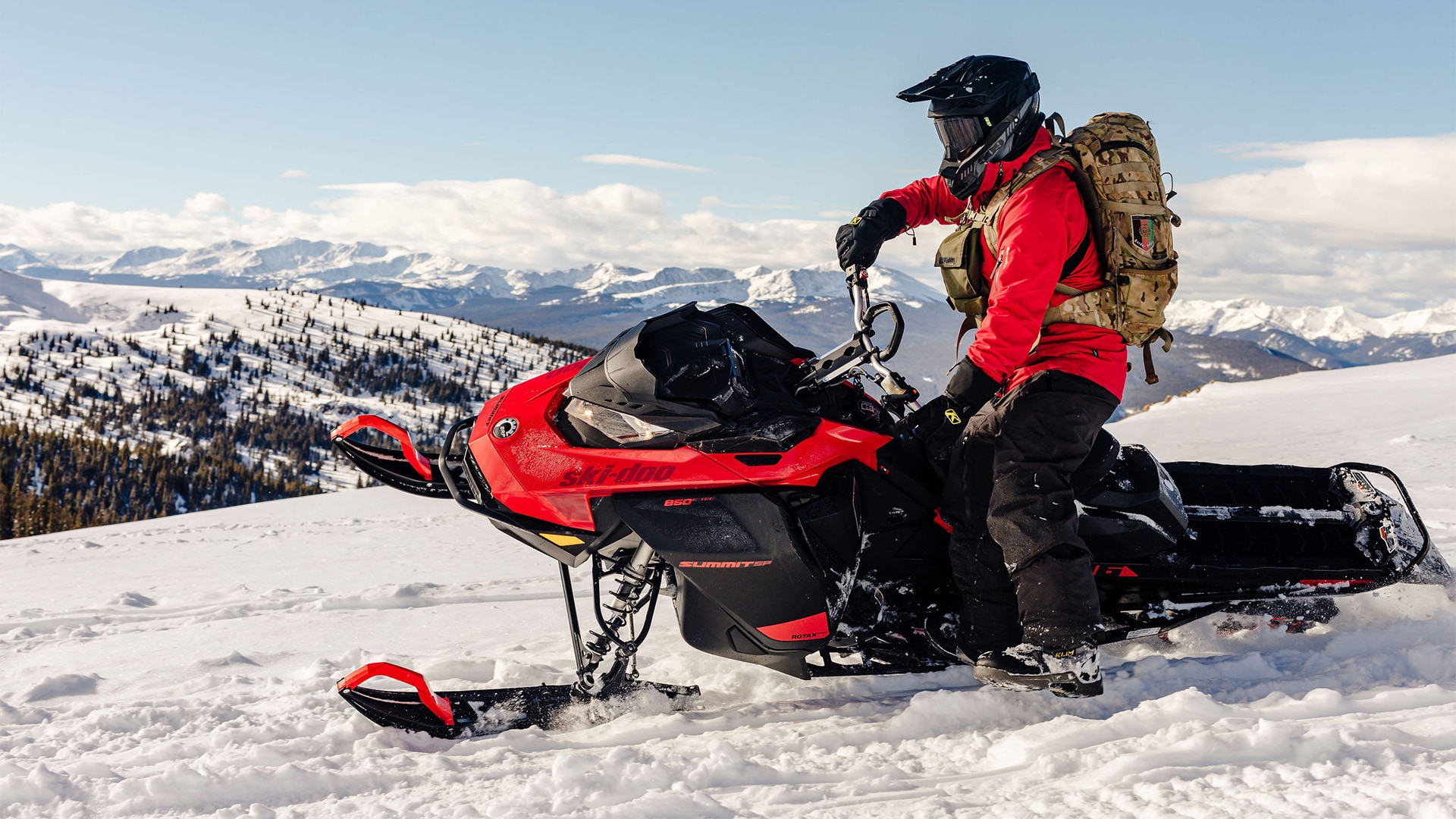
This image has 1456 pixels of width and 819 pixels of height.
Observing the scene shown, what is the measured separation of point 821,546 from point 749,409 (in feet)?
1.95

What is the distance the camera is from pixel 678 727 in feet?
10.1

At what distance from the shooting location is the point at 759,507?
10.1 feet

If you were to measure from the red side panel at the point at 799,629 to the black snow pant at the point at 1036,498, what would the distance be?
618mm

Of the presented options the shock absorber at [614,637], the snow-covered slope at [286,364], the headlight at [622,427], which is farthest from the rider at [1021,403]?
the snow-covered slope at [286,364]

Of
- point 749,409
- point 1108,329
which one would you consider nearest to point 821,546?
point 749,409

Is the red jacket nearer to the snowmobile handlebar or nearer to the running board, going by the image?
the snowmobile handlebar

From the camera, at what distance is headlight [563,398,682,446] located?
9.93 feet

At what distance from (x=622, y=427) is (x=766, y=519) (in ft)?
2.03

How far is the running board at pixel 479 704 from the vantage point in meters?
3.03

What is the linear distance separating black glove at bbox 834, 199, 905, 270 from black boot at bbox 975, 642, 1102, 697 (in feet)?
5.22

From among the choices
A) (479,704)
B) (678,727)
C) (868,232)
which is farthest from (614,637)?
(868,232)

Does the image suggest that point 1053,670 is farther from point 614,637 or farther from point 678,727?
point 614,637

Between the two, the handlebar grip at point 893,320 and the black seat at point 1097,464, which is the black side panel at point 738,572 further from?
the black seat at point 1097,464

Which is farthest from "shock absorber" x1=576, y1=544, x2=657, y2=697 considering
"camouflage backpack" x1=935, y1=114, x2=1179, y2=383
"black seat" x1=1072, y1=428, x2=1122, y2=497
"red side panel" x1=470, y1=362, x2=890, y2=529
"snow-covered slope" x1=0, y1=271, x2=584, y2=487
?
"snow-covered slope" x1=0, y1=271, x2=584, y2=487
